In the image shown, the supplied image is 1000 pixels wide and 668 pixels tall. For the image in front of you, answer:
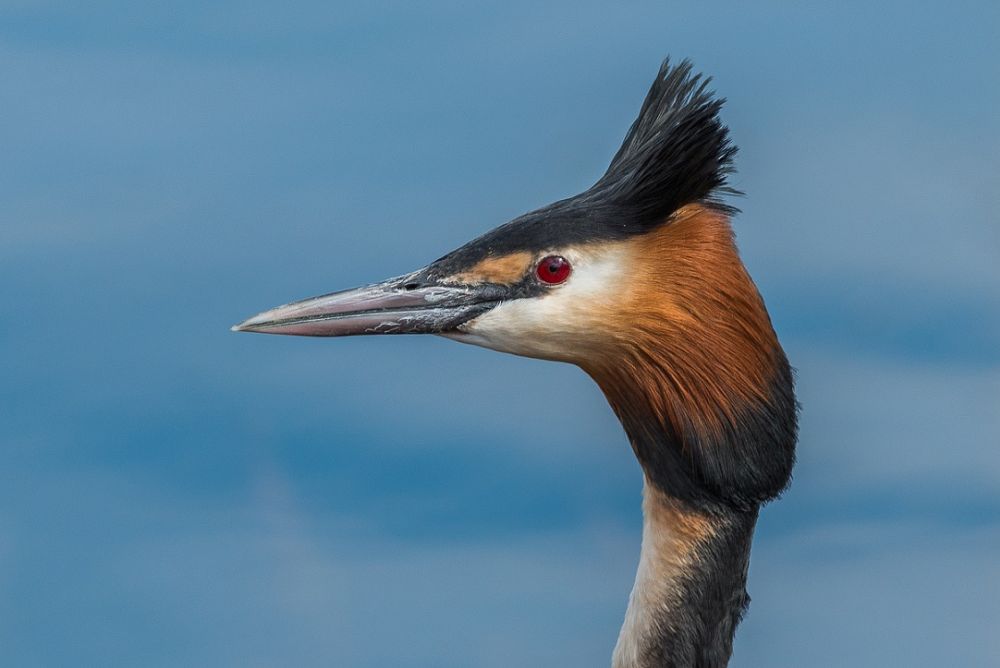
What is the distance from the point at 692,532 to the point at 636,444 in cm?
28

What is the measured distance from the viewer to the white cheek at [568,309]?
3.79 meters

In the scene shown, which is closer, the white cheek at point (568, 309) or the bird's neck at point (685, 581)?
the white cheek at point (568, 309)

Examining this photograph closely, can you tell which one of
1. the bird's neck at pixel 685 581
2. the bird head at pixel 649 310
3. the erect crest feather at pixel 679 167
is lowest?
the bird's neck at pixel 685 581

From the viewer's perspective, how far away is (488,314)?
3.87m

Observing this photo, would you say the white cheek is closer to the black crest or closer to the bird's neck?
the black crest

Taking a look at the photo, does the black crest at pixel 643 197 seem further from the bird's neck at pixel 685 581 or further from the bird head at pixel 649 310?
the bird's neck at pixel 685 581

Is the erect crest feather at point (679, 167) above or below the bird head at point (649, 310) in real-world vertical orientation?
above

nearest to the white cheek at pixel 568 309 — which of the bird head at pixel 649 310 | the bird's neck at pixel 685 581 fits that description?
the bird head at pixel 649 310

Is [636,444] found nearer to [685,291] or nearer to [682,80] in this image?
[685,291]

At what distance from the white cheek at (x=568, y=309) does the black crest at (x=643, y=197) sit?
0.06m

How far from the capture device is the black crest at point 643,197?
3.82 m

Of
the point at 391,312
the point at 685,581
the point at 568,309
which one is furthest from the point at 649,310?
the point at 685,581

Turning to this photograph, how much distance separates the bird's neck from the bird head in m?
0.10

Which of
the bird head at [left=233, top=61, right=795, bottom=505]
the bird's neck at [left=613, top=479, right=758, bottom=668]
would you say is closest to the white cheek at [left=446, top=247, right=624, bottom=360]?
the bird head at [left=233, top=61, right=795, bottom=505]
